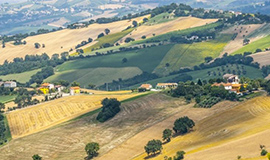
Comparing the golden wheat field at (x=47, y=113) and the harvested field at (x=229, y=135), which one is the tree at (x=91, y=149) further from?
the golden wheat field at (x=47, y=113)

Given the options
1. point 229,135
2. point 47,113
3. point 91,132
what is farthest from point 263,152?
point 47,113

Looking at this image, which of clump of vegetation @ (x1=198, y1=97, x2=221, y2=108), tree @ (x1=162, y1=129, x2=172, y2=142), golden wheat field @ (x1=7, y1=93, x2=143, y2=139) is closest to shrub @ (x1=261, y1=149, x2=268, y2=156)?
tree @ (x1=162, y1=129, x2=172, y2=142)

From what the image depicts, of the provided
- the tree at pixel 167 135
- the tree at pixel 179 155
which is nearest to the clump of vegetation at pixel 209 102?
the tree at pixel 167 135

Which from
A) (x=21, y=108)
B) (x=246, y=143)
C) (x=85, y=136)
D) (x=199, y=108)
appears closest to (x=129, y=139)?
(x=85, y=136)

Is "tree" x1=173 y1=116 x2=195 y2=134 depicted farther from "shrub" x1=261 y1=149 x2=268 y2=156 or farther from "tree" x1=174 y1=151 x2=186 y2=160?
"shrub" x1=261 y1=149 x2=268 y2=156

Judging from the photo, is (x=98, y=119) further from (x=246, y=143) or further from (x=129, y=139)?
(x=246, y=143)
